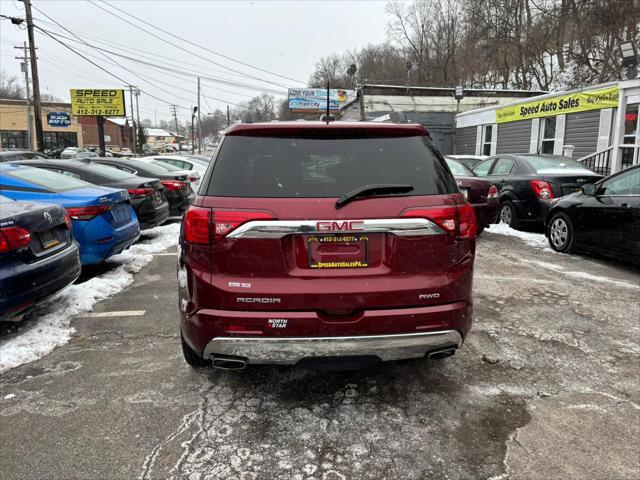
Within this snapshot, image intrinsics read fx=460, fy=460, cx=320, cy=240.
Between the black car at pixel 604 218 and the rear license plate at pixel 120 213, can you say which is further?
the rear license plate at pixel 120 213

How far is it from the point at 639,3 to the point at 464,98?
27.6 feet

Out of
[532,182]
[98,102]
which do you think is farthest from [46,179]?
[98,102]

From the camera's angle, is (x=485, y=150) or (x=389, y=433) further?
(x=485, y=150)

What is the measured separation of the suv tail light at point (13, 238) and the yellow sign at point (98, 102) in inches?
1266

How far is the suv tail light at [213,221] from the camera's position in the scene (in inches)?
99.2

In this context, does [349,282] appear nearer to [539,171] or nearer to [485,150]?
[539,171]

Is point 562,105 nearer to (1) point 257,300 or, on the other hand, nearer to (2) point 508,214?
(2) point 508,214

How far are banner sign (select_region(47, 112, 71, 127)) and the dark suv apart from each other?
63.8m

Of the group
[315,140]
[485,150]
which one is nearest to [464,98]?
[485,150]

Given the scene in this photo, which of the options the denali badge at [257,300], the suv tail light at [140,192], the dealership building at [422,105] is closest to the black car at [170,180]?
the suv tail light at [140,192]

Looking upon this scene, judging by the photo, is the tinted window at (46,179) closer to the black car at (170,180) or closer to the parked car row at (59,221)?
the parked car row at (59,221)

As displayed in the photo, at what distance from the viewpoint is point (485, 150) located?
20.8 meters

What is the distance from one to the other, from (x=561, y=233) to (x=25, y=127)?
225 feet

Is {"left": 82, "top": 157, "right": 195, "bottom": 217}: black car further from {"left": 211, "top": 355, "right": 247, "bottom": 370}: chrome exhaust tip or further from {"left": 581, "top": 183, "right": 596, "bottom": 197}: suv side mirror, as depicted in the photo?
{"left": 211, "top": 355, "right": 247, "bottom": 370}: chrome exhaust tip
